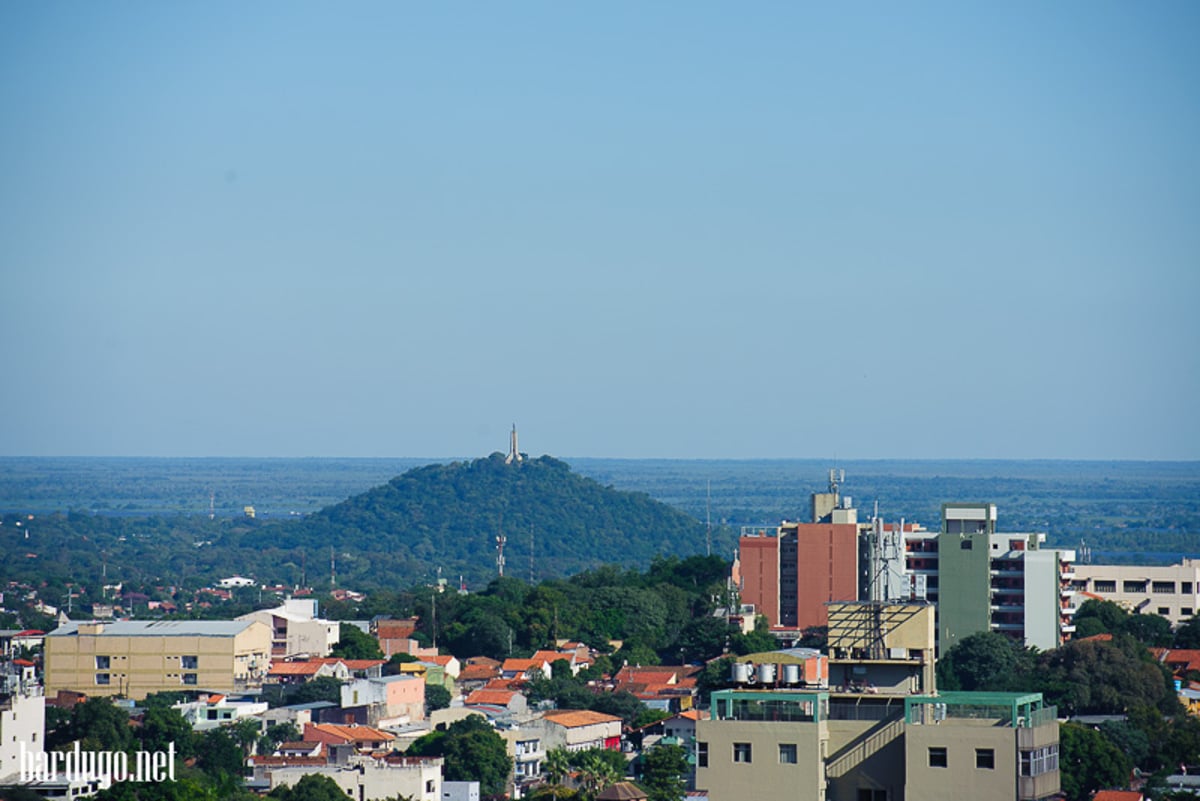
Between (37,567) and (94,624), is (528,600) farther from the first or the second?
(37,567)

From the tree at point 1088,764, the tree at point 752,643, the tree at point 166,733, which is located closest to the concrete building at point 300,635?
the tree at point 752,643

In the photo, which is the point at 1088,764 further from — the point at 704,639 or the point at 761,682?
the point at 704,639

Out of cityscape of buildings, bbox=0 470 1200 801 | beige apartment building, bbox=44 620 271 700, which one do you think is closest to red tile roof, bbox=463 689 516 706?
cityscape of buildings, bbox=0 470 1200 801

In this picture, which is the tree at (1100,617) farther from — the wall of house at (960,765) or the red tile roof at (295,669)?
the wall of house at (960,765)

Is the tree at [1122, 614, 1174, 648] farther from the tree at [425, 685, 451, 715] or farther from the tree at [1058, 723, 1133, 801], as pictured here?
the tree at [1058, 723, 1133, 801]

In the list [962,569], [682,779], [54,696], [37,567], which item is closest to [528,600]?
[962,569]
